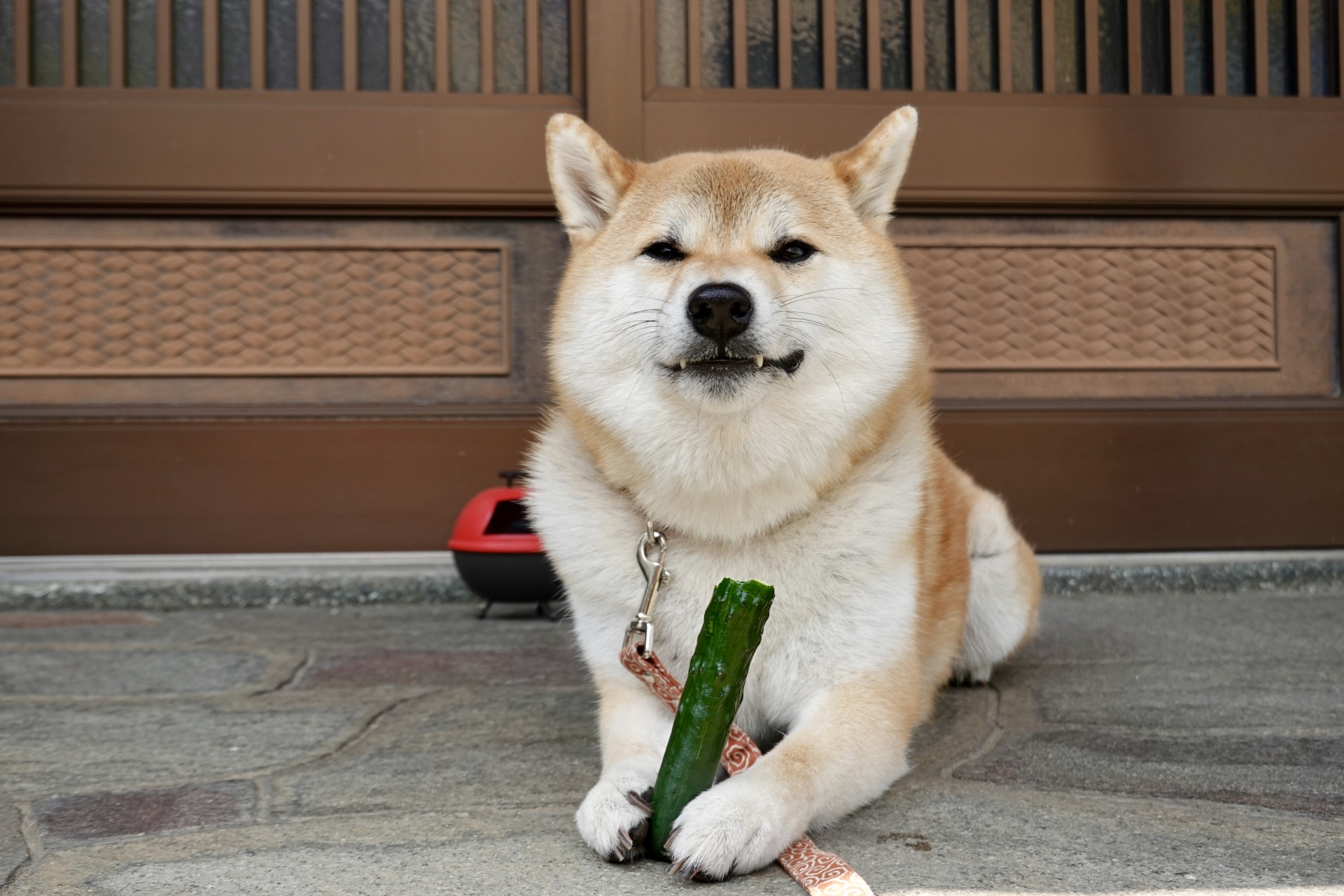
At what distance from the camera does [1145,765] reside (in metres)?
1.98

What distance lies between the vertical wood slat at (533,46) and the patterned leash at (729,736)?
2647 millimetres

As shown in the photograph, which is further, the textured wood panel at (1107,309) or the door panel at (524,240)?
the textured wood panel at (1107,309)

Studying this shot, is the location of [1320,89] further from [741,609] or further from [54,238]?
[54,238]

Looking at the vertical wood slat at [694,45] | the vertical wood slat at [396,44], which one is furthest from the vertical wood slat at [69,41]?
the vertical wood slat at [694,45]

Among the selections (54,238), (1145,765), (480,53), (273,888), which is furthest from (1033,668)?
(54,238)

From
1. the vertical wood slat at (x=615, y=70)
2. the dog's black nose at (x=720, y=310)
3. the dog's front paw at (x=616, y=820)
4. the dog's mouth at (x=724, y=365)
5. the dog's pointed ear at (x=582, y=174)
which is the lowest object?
the dog's front paw at (x=616, y=820)

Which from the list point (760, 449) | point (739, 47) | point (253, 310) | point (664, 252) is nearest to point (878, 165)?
point (664, 252)

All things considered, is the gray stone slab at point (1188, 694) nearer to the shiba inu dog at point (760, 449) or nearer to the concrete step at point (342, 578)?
the shiba inu dog at point (760, 449)

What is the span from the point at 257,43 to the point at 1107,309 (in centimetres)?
340

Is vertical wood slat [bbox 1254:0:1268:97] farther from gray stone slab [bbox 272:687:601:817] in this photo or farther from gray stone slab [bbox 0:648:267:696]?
gray stone slab [bbox 0:648:267:696]

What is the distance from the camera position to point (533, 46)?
13.5 feet

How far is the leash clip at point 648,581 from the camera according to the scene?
71.4 inches

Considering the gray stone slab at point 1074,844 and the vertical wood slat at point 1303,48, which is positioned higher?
the vertical wood slat at point 1303,48

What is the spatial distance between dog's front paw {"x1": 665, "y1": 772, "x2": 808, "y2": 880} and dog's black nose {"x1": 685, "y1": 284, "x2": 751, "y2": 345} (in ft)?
2.43
